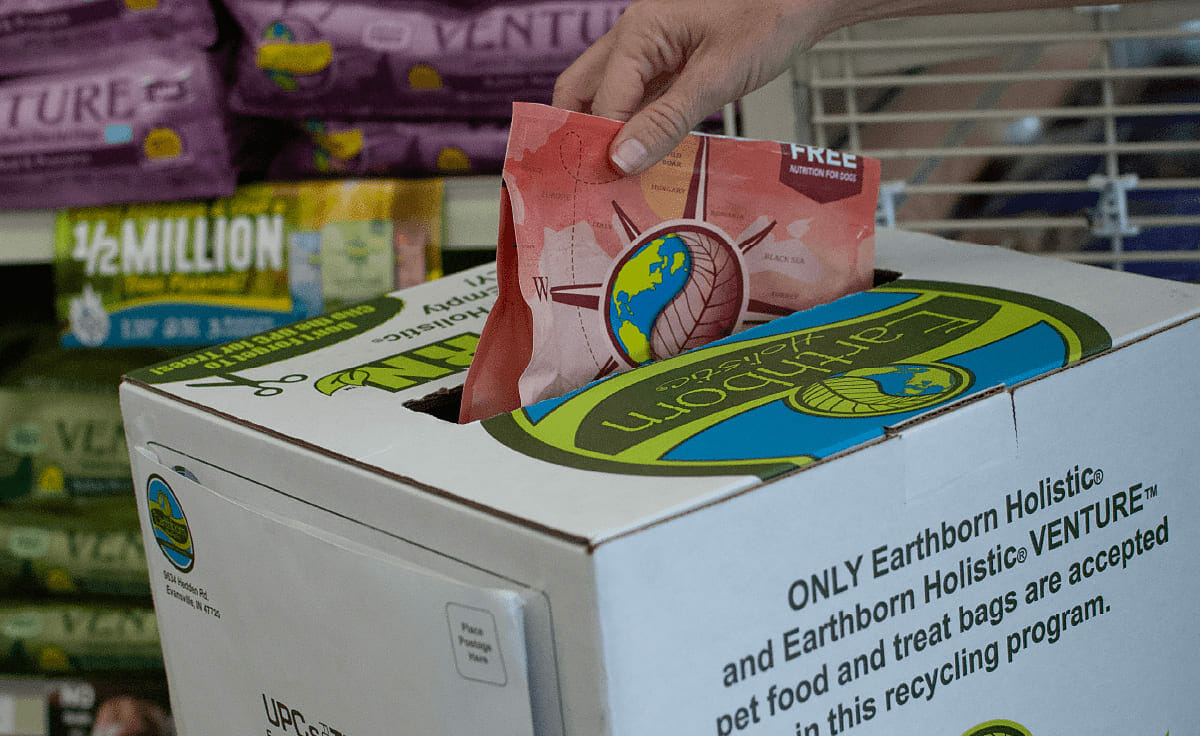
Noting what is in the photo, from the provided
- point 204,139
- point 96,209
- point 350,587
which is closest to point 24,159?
point 96,209

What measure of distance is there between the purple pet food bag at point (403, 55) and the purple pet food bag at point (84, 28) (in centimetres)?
5

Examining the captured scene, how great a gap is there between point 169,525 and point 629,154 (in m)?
0.31

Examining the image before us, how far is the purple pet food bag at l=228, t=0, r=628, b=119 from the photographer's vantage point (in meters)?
1.10

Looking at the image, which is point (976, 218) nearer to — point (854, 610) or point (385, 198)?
point (385, 198)

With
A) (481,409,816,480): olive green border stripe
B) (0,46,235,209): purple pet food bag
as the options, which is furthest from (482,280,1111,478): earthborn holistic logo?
(0,46,235,209): purple pet food bag

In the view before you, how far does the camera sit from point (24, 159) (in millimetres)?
1207

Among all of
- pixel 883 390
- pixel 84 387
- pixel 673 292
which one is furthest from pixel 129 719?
pixel 883 390

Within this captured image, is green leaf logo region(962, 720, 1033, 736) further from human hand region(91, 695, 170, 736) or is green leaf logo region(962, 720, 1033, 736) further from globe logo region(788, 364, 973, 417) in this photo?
human hand region(91, 695, 170, 736)

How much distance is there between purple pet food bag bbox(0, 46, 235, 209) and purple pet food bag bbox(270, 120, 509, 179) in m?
0.10

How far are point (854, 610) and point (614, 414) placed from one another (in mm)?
131

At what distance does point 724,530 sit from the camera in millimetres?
403

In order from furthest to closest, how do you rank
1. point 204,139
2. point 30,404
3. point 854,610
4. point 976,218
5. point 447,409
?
1. point 30,404
2. point 204,139
3. point 976,218
4. point 447,409
5. point 854,610

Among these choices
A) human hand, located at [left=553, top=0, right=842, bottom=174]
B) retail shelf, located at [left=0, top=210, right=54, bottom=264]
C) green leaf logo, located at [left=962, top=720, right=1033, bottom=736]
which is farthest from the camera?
retail shelf, located at [left=0, top=210, right=54, bottom=264]

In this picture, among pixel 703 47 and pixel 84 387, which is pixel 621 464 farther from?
pixel 84 387
